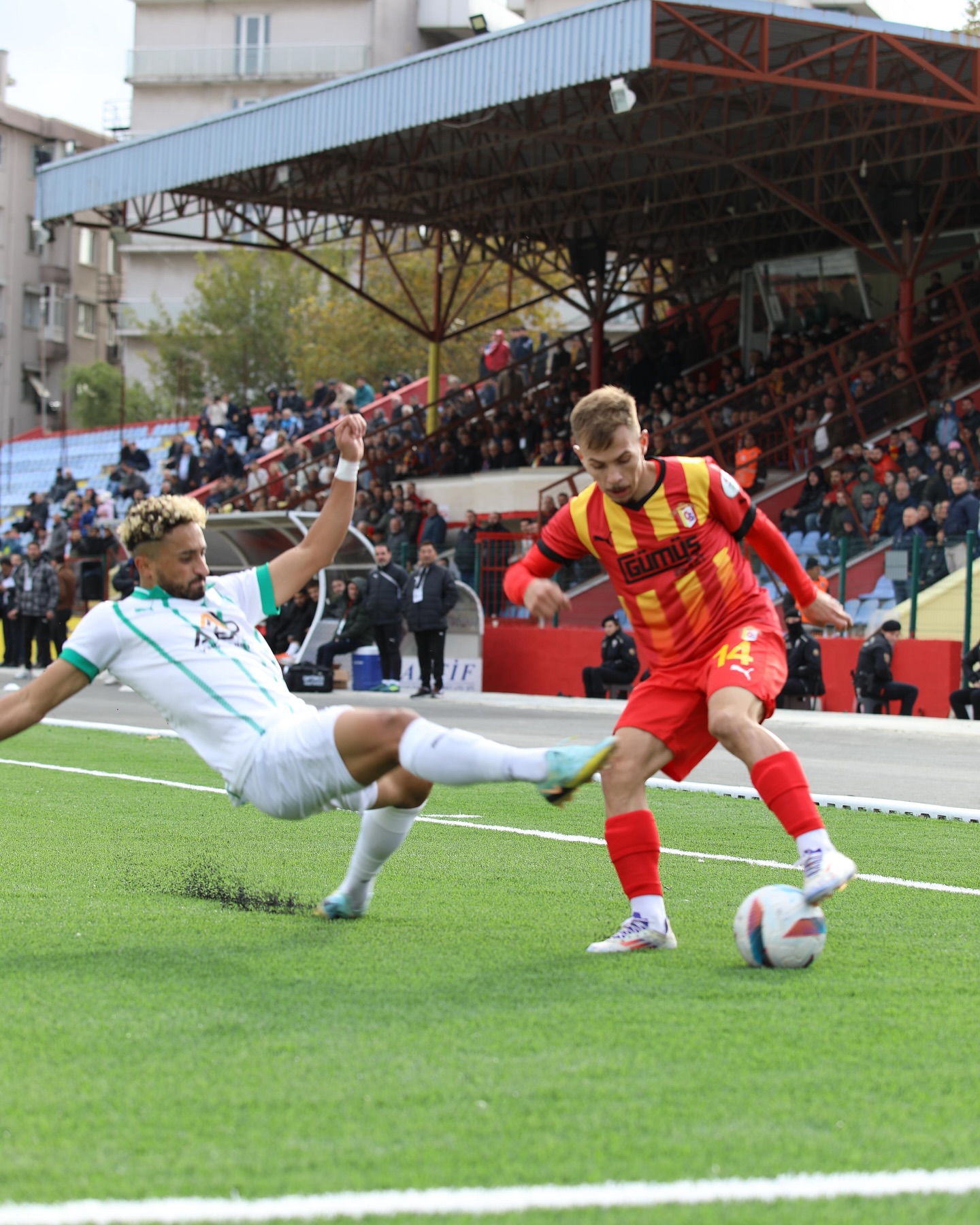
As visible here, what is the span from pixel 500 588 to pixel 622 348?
13.1 meters

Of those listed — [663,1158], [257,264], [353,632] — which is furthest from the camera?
[257,264]

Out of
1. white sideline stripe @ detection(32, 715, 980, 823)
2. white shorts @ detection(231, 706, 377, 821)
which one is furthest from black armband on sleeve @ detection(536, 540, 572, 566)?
white sideline stripe @ detection(32, 715, 980, 823)

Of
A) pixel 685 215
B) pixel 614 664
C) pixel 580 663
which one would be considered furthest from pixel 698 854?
pixel 685 215

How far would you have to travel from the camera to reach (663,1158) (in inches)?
120

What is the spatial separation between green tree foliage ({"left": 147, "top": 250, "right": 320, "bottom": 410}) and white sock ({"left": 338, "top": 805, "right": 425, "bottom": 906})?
57.8 metres

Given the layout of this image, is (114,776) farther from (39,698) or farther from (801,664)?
(801,664)

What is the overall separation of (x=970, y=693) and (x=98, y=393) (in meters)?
58.2

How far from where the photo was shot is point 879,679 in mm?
18156

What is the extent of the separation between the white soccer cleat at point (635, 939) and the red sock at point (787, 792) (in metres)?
0.55

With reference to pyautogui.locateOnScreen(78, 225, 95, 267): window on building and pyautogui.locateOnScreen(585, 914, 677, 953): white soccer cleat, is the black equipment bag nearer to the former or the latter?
pyautogui.locateOnScreen(585, 914, 677, 953): white soccer cleat

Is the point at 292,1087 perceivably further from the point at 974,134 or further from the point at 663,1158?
the point at 974,134

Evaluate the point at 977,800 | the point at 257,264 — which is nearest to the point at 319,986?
the point at 977,800

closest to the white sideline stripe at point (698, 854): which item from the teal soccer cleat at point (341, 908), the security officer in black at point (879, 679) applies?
the teal soccer cleat at point (341, 908)

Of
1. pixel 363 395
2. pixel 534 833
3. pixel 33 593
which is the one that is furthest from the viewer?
pixel 363 395
